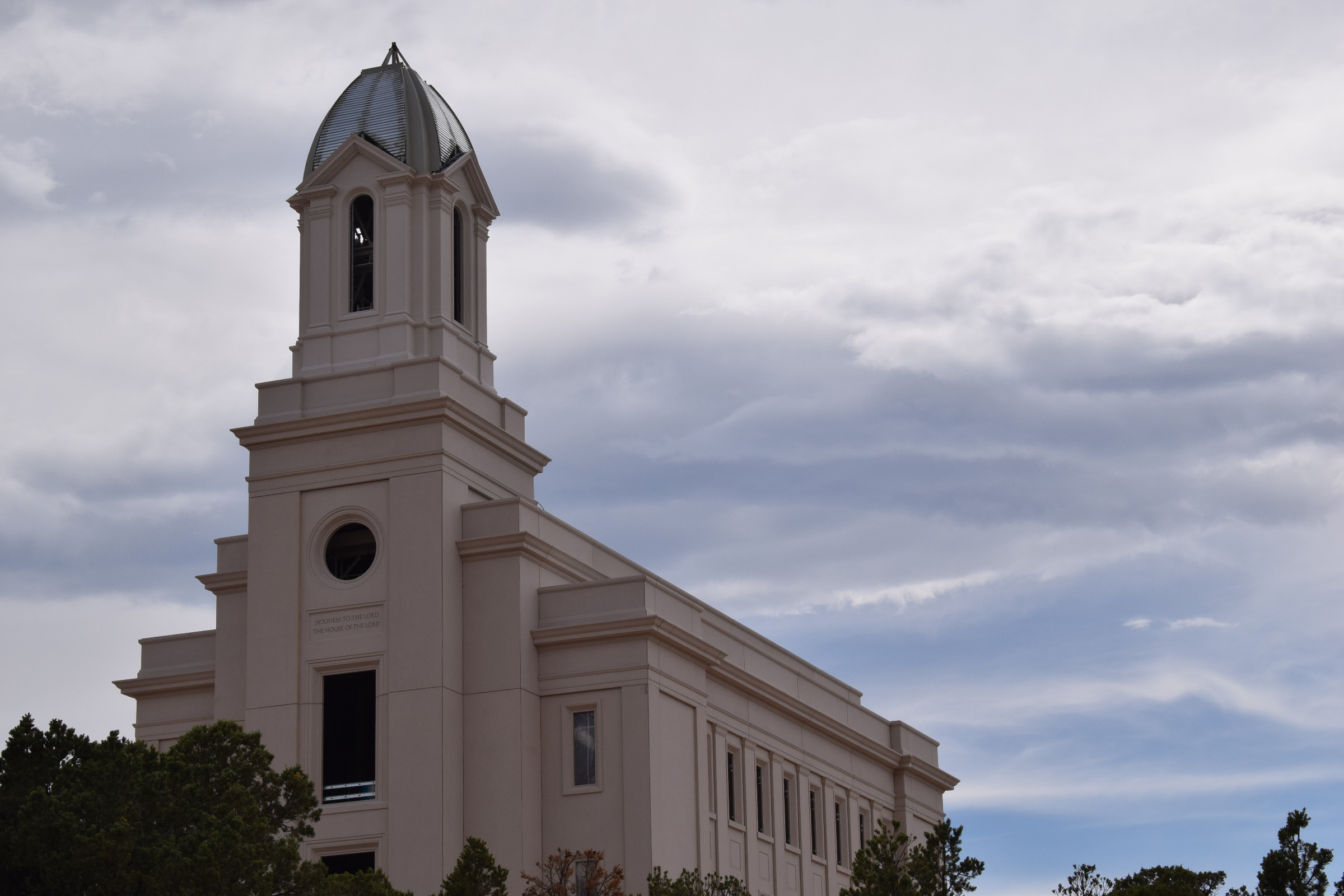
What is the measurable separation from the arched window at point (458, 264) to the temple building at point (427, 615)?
0.25 feet

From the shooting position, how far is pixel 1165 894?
43.0 meters

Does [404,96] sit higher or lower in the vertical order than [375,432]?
higher

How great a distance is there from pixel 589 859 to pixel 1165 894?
12.9 meters

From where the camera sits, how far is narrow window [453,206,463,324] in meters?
52.2

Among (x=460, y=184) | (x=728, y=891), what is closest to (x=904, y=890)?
(x=728, y=891)

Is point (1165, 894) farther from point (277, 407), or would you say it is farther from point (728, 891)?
point (277, 407)

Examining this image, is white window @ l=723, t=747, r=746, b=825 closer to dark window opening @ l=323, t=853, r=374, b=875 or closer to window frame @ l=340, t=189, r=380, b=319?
dark window opening @ l=323, t=853, r=374, b=875

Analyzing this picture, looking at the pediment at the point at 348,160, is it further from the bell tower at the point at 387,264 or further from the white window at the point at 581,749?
the white window at the point at 581,749

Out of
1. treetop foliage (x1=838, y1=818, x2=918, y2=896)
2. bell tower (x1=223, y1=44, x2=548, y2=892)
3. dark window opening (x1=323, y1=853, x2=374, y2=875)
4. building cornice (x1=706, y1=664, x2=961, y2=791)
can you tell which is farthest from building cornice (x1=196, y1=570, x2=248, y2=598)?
treetop foliage (x1=838, y1=818, x2=918, y2=896)

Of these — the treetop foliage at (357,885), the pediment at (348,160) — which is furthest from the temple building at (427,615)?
the treetop foliage at (357,885)

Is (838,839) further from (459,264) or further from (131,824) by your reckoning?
(131,824)

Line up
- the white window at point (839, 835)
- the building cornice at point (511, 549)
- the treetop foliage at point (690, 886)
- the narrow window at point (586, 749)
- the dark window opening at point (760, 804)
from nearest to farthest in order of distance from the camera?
the treetop foliage at point (690, 886), the narrow window at point (586, 749), the building cornice at point (511, 549), the dark window opening at point (760, 804), the white window at point (839, 835)

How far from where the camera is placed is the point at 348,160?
5147cm

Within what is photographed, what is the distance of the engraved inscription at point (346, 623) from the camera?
1859 inches
